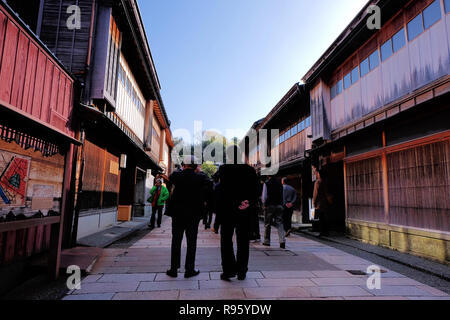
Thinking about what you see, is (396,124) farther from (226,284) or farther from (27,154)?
(27,154)

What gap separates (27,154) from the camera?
3.83 metres

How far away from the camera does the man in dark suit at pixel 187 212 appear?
4.58 meters

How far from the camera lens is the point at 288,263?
5.73 m

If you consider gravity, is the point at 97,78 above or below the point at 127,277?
above

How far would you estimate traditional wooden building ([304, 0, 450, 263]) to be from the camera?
Answer: 5945 millimetres

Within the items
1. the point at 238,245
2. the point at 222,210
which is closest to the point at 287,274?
the point at 238,245

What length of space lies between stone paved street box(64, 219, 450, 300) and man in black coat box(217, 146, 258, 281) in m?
0.28

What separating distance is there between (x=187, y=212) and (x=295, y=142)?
1175cm

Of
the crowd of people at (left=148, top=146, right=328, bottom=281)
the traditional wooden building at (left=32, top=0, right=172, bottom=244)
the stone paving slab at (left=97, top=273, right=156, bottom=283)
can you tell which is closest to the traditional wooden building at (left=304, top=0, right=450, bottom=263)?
the crowd of people at (left=148, top=146, right=328, bottom=281)

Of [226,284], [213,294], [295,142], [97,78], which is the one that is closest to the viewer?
[213,294]

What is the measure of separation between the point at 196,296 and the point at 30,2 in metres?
9.56

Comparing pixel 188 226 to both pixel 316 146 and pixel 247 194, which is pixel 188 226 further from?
pixel 316 146

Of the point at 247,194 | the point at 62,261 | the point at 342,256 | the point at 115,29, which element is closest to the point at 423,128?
the point at 342,256

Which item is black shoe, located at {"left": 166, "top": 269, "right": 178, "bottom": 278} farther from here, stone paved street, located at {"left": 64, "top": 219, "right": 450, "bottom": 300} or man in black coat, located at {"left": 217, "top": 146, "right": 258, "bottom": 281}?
man in black coat, located at {"left": 217, "top": 146, "right": 258, "bottom": 281}
